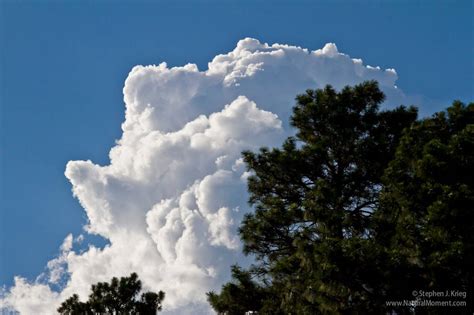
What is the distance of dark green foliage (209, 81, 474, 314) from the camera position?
741 inches

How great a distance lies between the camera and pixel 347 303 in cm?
1992

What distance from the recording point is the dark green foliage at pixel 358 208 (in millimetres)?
18812

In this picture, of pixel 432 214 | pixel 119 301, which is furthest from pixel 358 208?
pixel 119 301

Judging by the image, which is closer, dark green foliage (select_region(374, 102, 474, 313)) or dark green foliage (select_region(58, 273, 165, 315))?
dark green foliage (select_region(374, 102, 474, 313))

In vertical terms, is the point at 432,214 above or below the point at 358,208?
below

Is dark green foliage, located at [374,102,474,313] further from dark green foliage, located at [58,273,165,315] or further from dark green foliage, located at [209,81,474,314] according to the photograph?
dark green foliage, located at [58,273,165,315]

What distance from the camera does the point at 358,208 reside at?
2566cm

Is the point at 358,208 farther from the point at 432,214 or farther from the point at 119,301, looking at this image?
the point at 119,301

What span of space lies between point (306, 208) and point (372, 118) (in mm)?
6724

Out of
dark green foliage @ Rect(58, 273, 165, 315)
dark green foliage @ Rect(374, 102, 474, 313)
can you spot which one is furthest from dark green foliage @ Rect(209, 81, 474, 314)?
dark green foliage @ Rect(58, 273, 165, 315)

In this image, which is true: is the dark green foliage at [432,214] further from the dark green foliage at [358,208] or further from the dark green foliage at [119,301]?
the dark green foliage at [119,301]

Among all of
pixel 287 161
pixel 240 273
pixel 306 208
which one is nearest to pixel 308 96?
pixel 287 161

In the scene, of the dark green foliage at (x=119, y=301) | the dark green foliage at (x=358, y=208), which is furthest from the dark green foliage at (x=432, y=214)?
the dark green foliage at (x=119, y=301)

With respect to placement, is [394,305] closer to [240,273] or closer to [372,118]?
[240,273]
